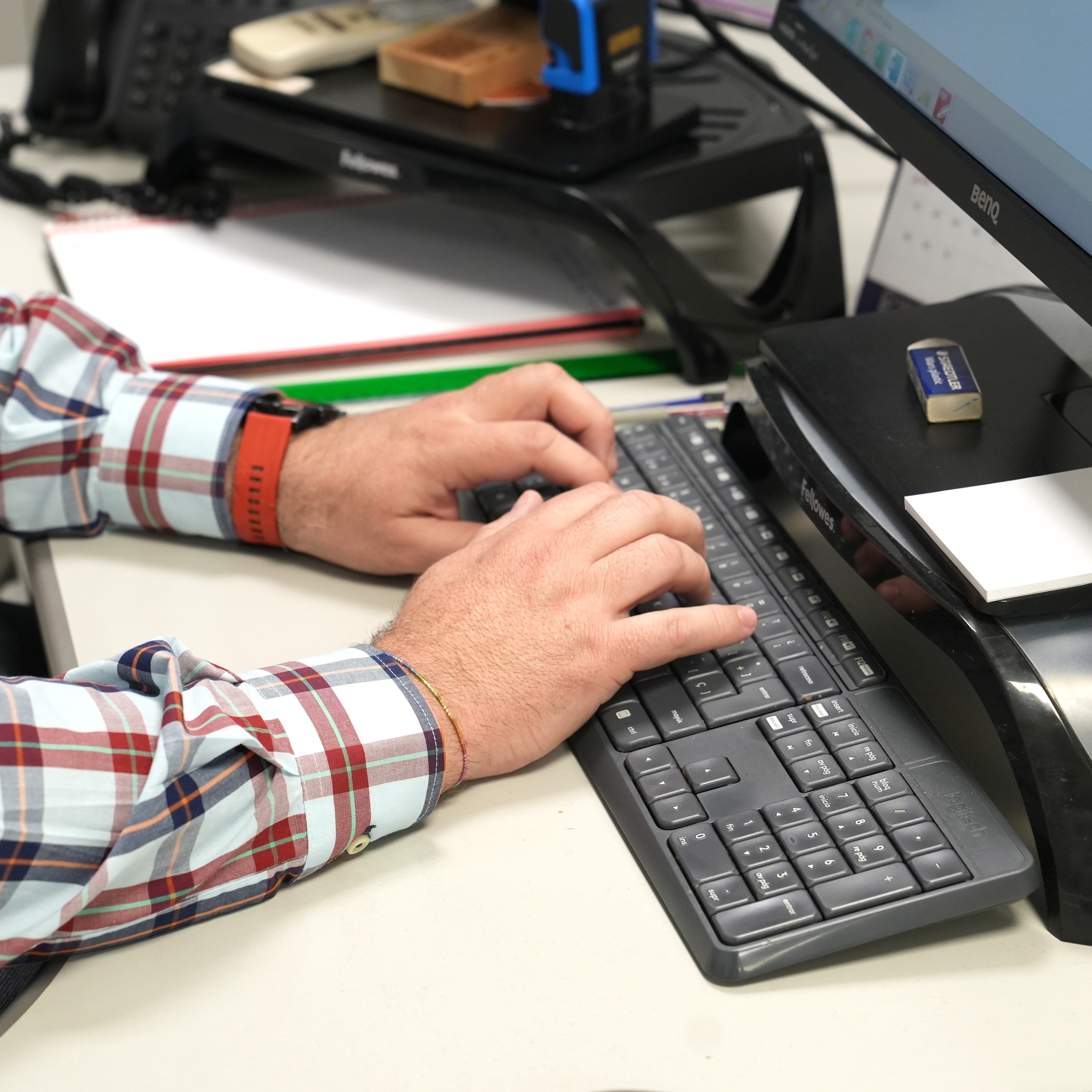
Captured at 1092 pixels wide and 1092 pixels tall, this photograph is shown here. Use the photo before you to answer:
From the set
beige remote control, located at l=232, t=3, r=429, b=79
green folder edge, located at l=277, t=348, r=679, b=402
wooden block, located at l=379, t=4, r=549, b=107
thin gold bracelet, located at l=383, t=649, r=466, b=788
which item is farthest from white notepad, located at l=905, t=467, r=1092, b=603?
beige remote control, located at l=232, t=3, r=429, b=79

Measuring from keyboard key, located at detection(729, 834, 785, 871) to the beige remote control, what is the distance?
70cm

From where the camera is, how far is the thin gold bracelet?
1.74 feet

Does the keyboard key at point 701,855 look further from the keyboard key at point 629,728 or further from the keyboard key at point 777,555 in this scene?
the keyboard key at point 777,555

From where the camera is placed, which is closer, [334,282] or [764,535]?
[764,535]

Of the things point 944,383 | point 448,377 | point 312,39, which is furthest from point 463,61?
point 944,383

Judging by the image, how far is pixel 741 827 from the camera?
0.49 metres

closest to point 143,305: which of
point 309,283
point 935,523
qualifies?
point 309,283

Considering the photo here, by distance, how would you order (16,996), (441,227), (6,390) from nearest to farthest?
(16,996) < (6,390) < (441,227)

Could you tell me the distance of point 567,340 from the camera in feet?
2.80

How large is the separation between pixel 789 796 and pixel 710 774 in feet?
0.11

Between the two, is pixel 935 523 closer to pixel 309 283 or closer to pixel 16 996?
pixel 16 996

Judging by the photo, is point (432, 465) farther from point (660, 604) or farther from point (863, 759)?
point (863, 759)

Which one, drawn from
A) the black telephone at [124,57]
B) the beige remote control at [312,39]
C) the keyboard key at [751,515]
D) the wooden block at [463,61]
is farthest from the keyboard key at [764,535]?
the black telephone at [124,57]

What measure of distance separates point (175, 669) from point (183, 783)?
0.05 meters
